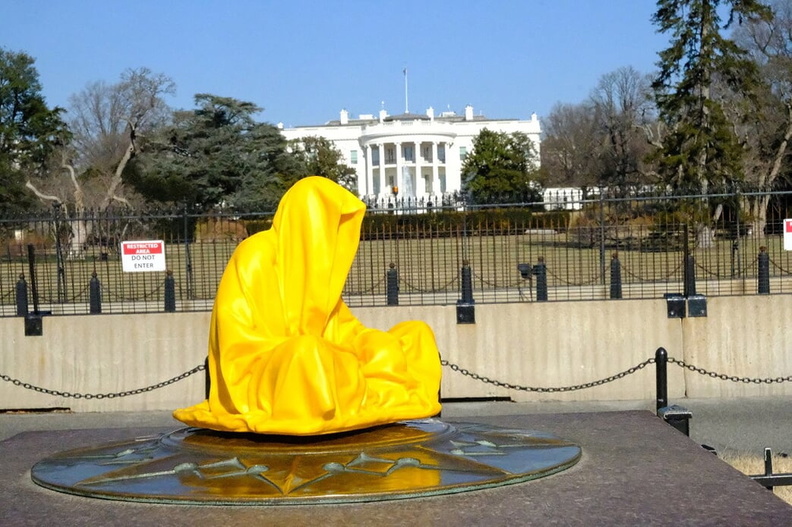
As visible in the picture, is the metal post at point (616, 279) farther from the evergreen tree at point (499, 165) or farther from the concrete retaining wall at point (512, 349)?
the evergreen tree at point (499, 165)

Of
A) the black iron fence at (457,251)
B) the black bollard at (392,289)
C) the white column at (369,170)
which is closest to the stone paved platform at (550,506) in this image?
the black bollard at (392,289)

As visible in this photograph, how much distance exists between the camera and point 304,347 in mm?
7395

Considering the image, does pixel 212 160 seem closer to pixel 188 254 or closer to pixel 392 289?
pixel 188 254

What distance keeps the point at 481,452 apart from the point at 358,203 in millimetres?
2204

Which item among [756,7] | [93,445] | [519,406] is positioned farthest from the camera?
[756,7]

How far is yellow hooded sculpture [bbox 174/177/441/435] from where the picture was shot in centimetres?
745

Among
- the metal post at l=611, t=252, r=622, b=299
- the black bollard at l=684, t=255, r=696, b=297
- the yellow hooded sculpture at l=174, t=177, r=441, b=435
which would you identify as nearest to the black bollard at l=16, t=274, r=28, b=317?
the yellow hooded sculpture at l=174, t=177, r=441, b=435

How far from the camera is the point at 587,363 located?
14750 millimetres

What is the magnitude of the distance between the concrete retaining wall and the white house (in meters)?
95.6

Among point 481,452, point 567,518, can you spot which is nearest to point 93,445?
point 481,452

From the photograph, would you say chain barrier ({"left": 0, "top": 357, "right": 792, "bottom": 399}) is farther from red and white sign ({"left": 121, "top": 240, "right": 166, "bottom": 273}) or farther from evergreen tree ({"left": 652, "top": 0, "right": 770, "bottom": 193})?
evergreen tree ({"left": 652, "top": 0, "right": 770, "bottom": 193})

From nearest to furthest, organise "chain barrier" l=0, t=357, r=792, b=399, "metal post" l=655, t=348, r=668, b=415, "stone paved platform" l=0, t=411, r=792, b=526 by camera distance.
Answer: "stone paved platform" l=0, t=411, r=792, b=526
"metal post" l=655, t=348, r=668, b=415
"chain barrier" l=0, t=357, r=792, b=399

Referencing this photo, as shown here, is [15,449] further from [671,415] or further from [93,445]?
[671,415]

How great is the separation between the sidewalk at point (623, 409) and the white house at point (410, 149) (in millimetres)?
96112
